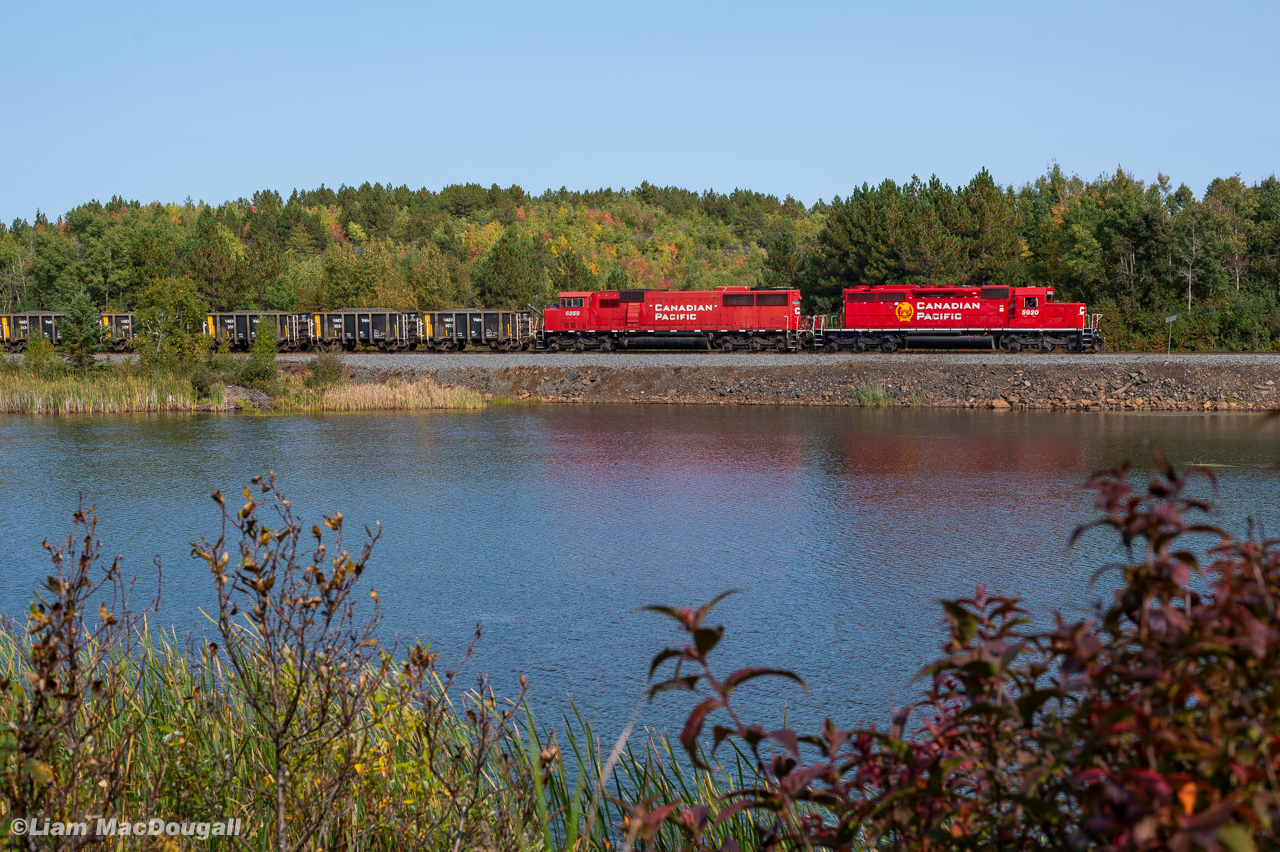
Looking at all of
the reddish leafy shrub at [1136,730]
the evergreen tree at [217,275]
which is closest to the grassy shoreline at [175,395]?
the reddish leafy shrub at [1136,730]

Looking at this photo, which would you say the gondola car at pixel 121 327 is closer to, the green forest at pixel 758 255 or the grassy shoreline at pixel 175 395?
the green forest at pixel 758 255

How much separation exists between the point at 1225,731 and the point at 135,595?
45.6ft

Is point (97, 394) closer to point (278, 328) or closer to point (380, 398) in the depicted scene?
point (380, 398)

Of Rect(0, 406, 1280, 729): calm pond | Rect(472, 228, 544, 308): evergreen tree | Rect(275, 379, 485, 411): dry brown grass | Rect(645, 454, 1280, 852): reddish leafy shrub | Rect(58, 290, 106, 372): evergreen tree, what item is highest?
Rect(472, 228, 544, 308): evergreen tree

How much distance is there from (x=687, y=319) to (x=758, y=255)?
88.2 meters

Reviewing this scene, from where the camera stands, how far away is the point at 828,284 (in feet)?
235

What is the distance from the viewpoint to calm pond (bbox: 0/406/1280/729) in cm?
1165

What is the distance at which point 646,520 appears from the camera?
19578mm

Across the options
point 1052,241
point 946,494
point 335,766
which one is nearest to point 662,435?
point 946,494

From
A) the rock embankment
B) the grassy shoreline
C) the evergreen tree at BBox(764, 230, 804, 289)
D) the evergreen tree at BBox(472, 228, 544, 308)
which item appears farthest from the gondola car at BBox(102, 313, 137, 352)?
the evergreen tree at BBox(764, 230, 804, 289)

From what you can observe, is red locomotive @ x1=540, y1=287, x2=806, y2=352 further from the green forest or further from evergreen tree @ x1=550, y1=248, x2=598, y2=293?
evergreen tree @ x1=550, y1=248, x2=598, y2=293

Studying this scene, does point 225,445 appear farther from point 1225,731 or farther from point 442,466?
point 1225,731

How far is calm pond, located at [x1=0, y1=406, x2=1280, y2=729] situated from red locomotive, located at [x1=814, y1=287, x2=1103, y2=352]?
12.8m

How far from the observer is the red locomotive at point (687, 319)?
54.0 meters
